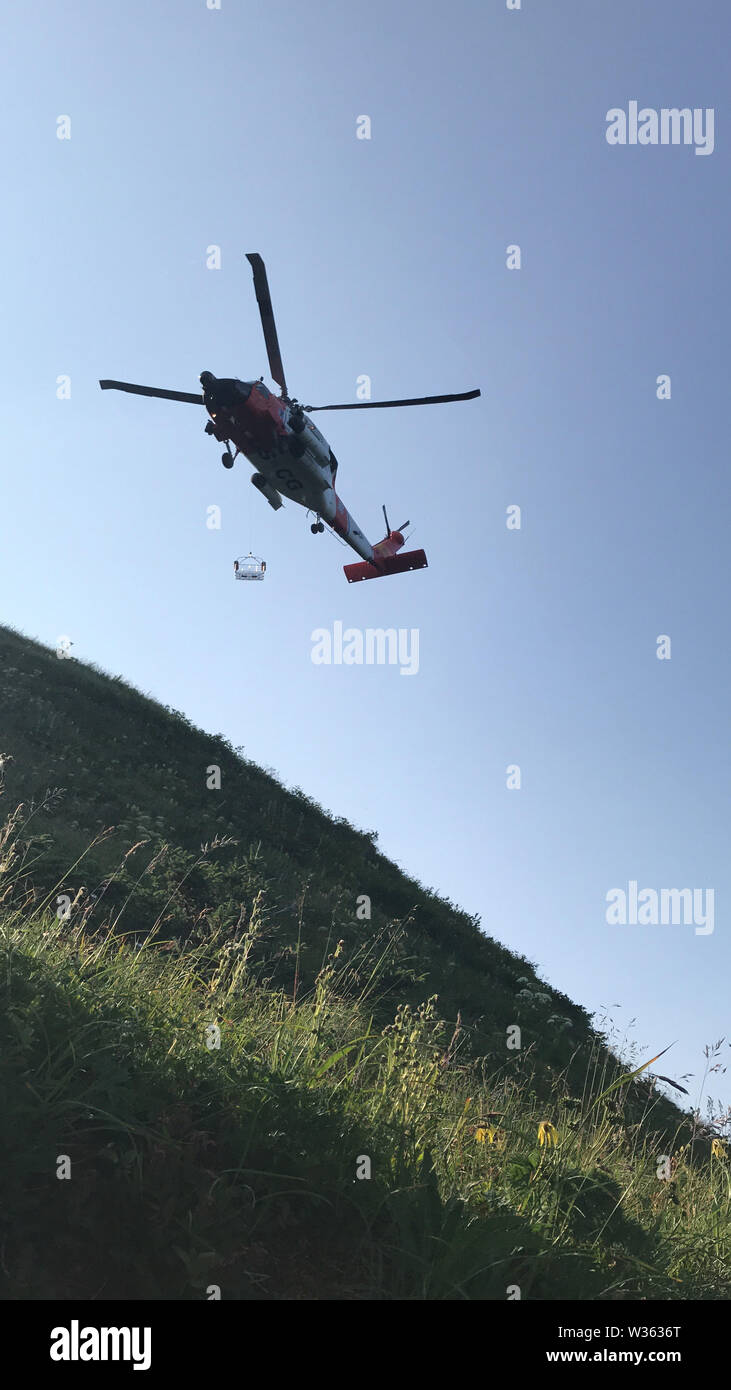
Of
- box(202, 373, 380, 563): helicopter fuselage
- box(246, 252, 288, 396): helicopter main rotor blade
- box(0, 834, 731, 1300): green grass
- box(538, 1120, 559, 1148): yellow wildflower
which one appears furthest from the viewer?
box(202, 373, 380, 563): helicopter fuselage

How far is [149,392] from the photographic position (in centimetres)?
1666

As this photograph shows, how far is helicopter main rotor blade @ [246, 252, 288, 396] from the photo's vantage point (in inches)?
603

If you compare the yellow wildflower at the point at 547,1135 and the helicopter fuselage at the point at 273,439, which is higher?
the helicopter fuselage at the point at 273,439

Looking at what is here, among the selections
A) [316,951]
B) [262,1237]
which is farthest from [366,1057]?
[316,951]

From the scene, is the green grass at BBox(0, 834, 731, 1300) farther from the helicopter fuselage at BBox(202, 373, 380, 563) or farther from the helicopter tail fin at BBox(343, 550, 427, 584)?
the helicopter tail fin at BBox(343, 550, 427, 584)

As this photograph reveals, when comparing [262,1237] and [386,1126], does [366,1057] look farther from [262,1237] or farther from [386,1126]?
[262,1237]

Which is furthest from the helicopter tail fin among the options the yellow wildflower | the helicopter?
the yellow wildflower

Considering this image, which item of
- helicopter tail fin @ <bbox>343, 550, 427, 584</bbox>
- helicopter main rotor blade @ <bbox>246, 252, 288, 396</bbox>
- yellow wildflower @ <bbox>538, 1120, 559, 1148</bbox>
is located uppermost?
helicopter main rotor blade @ <bbox>246, 252, 288, 396</bbox>

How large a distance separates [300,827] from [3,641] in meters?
10.8

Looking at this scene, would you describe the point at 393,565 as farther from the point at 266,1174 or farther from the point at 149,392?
the point at 266,1174

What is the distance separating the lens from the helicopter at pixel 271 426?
1616cm

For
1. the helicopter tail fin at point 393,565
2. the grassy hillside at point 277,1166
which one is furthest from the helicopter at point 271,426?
the grassy hillside at point 277,1166

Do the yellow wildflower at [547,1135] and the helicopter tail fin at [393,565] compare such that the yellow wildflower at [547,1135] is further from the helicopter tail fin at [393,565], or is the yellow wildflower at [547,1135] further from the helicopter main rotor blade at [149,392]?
the helicopter tail fin at [393,565]
